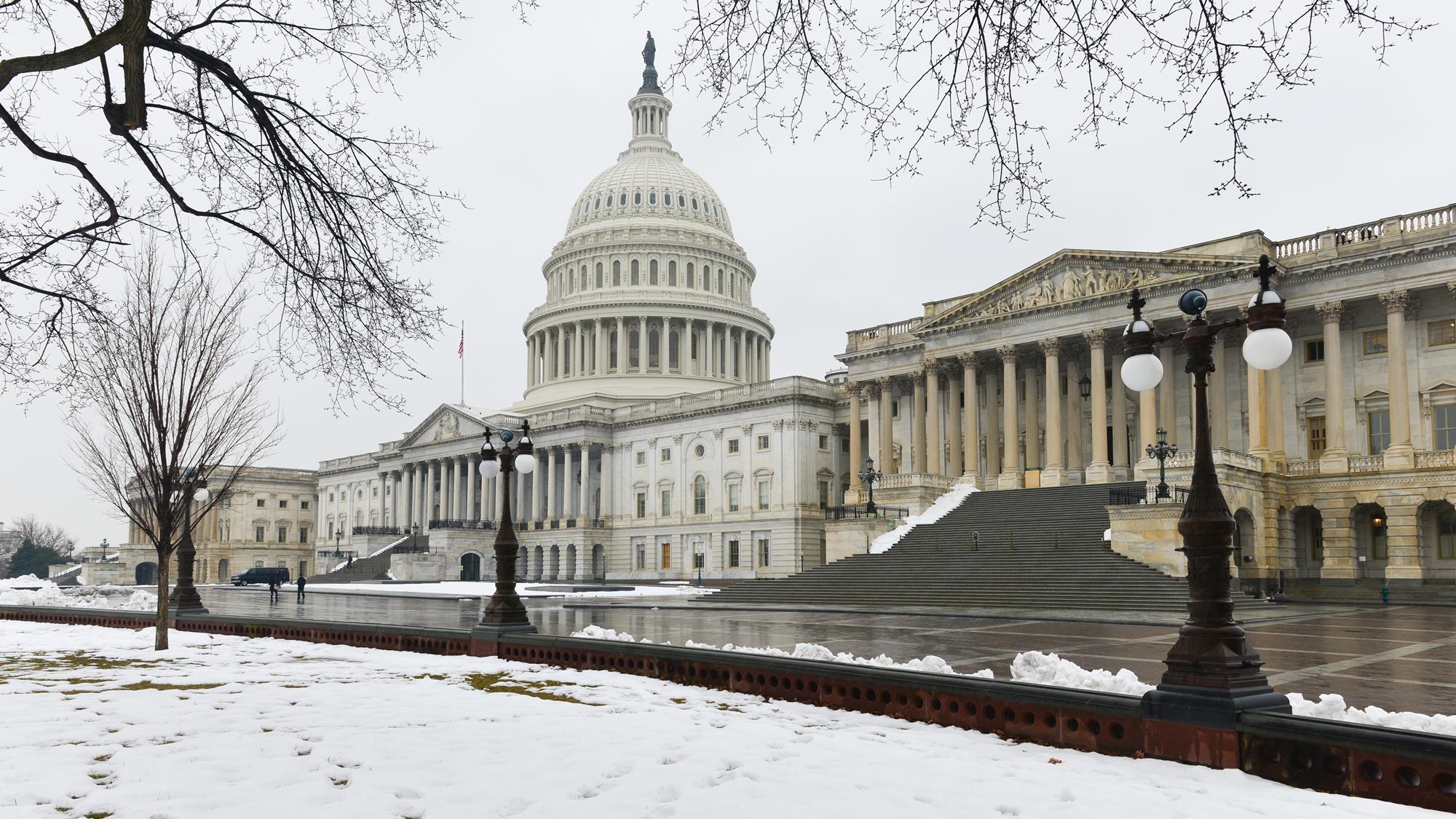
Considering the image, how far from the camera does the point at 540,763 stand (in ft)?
28.8

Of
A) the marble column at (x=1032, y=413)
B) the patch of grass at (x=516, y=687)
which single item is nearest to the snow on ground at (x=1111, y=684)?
the patch of grass at (x=516, y=687)

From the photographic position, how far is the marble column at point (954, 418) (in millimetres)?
60750

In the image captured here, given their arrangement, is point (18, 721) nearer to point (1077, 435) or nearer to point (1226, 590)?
point (1226, 590)

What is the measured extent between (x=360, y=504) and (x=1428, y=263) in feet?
355

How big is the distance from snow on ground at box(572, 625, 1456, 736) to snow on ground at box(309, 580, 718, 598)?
37.8m

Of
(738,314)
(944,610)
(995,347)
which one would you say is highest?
(738,314)

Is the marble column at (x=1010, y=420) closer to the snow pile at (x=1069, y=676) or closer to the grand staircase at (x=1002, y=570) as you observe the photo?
the grand staircase at (x=1002, y=570)

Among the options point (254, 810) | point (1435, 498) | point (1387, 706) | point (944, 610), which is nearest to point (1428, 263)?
point (1435, 498)

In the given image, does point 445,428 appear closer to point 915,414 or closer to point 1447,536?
point 915,414

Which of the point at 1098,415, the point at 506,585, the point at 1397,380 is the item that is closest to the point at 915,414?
the point at 1098,415

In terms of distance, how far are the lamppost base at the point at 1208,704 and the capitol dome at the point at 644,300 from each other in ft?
298

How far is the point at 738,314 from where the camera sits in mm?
109875

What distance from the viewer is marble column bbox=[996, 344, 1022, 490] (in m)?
55.8

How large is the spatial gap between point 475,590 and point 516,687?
172ft
